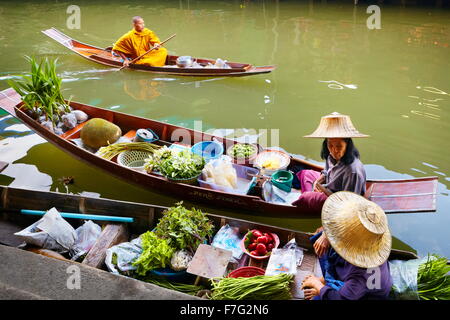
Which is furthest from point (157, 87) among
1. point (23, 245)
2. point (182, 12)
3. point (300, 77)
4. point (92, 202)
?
point (182, 12)

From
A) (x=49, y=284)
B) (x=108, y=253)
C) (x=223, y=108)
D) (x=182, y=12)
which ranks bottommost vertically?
(x=108, y=253)

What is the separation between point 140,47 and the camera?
8.06m

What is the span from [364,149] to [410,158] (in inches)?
26.2

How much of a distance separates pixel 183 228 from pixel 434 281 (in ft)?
6.75

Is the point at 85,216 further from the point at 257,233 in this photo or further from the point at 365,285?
the point at 365,285

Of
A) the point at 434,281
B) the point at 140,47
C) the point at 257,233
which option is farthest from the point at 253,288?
the point at 140,47

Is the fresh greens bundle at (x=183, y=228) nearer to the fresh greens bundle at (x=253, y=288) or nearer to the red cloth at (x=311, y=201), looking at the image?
the fresh greens bundle at (x=253, y=288)

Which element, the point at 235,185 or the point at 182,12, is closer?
the point at 235,185

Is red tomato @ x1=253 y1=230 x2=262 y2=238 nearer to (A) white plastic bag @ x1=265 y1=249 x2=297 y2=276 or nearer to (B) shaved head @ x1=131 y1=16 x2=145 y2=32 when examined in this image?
(A) white plastic bag @ x1=265 y1=249 x2=297 y2=276

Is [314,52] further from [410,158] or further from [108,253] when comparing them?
[108,253]

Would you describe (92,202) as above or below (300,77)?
below

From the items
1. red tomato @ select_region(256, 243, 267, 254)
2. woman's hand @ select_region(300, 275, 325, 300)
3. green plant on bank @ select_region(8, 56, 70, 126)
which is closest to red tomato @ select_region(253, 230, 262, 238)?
red tomato @ select_region(256, 243, 267, 254)

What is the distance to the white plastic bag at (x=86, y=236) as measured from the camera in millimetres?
3426
